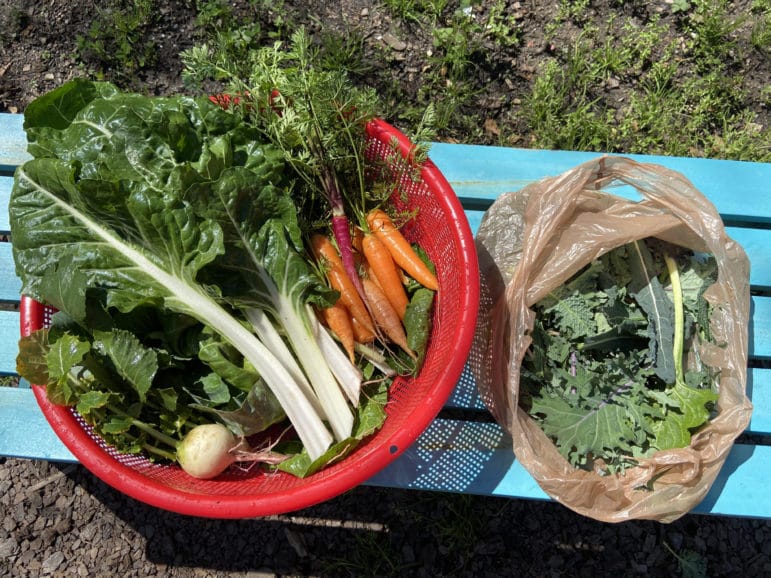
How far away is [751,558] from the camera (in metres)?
2.12

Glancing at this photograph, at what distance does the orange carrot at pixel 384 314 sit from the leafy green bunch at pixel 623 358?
0.38 metres

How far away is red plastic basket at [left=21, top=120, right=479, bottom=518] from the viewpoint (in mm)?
1363

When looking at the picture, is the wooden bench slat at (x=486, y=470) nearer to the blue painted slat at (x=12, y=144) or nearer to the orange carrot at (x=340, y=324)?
the orange carrot at (x=340, y=324)

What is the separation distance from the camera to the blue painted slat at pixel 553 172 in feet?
6.26

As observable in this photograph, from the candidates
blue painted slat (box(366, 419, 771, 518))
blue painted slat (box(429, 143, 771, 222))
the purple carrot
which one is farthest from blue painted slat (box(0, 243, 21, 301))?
blue painted slat (box(429, 143, 771, 222))

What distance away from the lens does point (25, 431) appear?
1.81 meters

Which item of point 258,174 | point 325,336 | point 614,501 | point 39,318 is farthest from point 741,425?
point 39,318

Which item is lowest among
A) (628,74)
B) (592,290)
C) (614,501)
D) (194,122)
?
(614,501)

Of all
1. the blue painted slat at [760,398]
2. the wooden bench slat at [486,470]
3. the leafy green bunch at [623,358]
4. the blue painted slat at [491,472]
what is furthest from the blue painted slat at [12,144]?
the blue painted slat at [760,398]

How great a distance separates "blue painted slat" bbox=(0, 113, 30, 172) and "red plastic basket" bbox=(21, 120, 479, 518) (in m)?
0.68

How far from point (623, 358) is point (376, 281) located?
745mm

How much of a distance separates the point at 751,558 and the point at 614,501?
96 centimetres

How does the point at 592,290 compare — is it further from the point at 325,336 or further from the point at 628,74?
the point at 628,74

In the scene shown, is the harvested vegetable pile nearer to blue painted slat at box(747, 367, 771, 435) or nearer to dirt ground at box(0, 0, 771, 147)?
dirt ground at box(0, 0, 771, 147)
